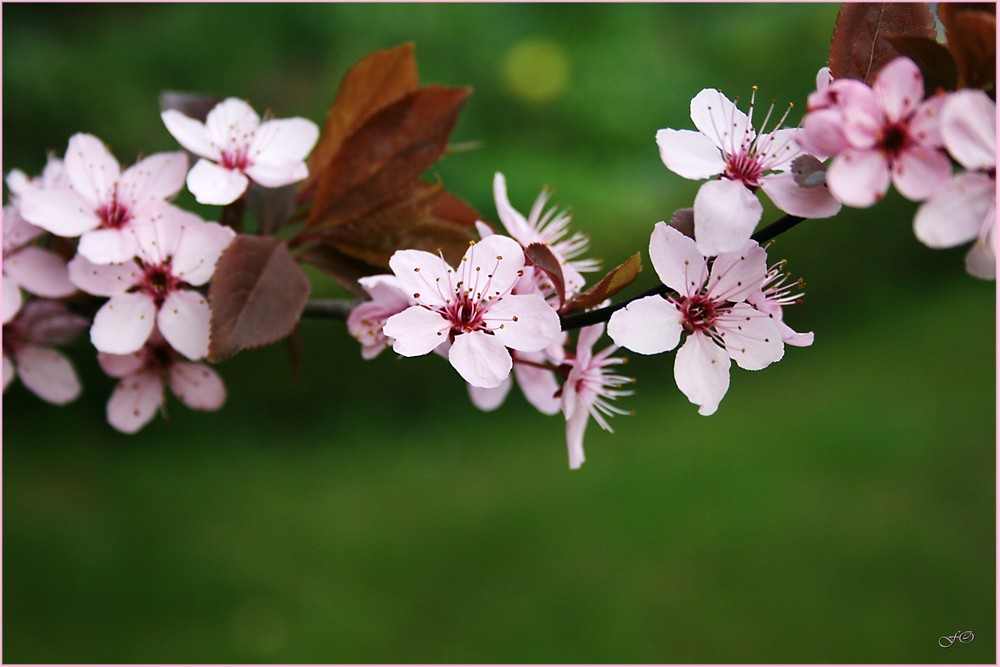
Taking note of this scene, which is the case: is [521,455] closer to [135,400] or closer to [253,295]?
[135,400]

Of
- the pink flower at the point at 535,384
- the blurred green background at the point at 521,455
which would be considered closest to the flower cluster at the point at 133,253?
the pink flower at the point at 535,384

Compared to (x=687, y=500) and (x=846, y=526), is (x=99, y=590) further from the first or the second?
(x=846, y=526)

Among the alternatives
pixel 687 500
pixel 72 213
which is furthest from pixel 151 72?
pixel 72 213

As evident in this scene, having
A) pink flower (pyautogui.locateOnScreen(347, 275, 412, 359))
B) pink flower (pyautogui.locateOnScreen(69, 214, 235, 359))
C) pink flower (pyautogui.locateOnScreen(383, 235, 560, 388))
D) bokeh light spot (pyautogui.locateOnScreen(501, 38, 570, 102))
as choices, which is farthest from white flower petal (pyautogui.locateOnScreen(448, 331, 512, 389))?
bokeh light spot (pyautogui.locateOnScreen(501, 38, 570, 102))

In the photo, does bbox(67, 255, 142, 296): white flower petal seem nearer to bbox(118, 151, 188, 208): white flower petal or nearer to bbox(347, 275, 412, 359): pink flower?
bbox(118, 151, 188, 208): white flower petal

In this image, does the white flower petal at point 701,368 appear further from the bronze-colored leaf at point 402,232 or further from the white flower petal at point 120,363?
the white flower petal at point 120,363

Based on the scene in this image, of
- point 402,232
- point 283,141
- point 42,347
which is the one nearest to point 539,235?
point 402,232
